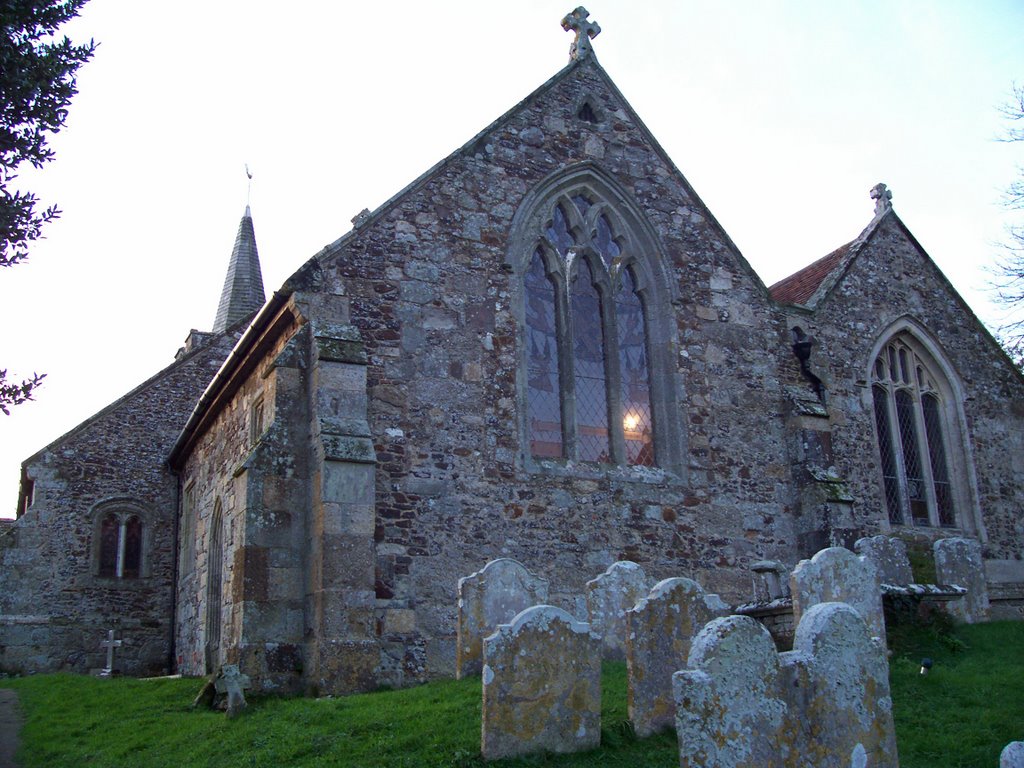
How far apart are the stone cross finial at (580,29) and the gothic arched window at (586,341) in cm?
246

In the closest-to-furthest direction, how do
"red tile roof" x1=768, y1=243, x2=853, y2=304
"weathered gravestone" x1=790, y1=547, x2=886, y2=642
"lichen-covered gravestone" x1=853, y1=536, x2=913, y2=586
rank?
1. "weathered gravestone" x1=790, y1=547, x2=886, y2=642
2. "lichen-covered gravestone" x1=853, y1=536, x2=913, y2=586
3. "red tile roof" x1=768, y1=243, x2=853, y2=304

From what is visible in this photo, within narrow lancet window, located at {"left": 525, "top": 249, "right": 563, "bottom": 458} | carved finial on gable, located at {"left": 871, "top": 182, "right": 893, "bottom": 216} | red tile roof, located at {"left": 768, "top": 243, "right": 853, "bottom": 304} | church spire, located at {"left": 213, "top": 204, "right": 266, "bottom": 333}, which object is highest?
church spire, located at {"left": 213, "top": 204, "right": 266, "bottom": 333}

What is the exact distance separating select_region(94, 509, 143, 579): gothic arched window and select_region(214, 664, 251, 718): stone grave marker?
37.7 feet

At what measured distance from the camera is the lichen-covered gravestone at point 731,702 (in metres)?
6.21

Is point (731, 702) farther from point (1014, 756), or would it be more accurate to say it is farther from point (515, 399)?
point (515, 399)

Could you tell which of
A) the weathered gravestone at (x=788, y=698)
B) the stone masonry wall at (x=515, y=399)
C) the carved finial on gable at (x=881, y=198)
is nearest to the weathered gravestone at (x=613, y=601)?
the stone masonry wall at (x=515, y=399)

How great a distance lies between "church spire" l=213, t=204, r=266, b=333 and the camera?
1229 inches

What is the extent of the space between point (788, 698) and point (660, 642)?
1896 millimetres

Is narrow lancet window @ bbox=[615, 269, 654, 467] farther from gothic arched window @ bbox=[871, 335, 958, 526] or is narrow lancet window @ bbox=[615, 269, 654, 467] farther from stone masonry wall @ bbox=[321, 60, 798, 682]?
gothic arched window @ bbox=[871, 335, 958, 526]

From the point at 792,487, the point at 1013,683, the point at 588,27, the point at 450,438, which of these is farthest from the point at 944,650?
the point at 588,27

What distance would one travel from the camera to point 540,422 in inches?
541

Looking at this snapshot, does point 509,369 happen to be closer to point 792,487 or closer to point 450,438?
point 450,438

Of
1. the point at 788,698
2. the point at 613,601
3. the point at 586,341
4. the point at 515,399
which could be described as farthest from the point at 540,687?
the point at 586,341

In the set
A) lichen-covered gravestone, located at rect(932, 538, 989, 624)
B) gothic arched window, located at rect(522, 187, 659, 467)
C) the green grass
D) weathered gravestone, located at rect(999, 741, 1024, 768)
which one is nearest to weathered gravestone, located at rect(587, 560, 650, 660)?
the green grass
